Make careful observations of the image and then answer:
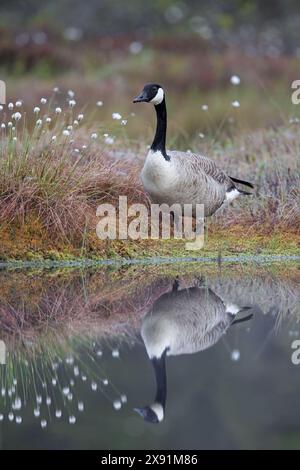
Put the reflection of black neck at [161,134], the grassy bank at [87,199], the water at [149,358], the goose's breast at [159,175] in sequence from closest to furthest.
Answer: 1. the water at [149,358]
2. the goose's breast at [159,175]
3. the reflection of black neck at [161,134]
4. the grassy bank at [87,199]

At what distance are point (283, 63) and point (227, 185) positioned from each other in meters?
13.5

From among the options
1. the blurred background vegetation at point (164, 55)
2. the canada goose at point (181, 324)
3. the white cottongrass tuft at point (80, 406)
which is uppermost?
the blurred background vegetation at point (164, 55)

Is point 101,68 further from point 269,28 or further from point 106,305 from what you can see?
point 106,305

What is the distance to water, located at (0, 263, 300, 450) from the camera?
477 centimetres

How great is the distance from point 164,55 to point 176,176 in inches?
582

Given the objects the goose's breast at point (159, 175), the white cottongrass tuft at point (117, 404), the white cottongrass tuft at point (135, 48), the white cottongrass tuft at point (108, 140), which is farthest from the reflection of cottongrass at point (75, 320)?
the white cottongrass tuft at point (135, 48)

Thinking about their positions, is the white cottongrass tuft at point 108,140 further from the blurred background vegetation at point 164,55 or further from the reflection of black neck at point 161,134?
the blurred background vegetation at point 164,55

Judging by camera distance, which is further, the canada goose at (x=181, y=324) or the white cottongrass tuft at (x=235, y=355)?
the canada goose at (x=181, y=324)

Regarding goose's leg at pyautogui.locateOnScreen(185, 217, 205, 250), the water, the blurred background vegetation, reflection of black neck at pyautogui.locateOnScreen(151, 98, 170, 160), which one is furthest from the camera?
the blurred background vegetation

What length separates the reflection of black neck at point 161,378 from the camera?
5273 mm

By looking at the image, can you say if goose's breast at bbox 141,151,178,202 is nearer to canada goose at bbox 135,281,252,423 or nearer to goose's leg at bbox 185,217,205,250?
goose's leg at bbox 185,217,205,250

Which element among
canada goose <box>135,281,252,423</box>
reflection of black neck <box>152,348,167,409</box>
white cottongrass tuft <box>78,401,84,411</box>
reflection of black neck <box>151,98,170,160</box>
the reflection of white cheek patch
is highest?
the reflection of white cheek patch

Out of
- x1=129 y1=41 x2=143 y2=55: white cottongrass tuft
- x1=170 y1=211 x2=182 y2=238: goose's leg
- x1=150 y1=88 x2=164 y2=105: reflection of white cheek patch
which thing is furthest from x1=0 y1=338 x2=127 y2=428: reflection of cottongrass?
x1=129 y1=41 x2=143 y2=55: white cottongrass tuft

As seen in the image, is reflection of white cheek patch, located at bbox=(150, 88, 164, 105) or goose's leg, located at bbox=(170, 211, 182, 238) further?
goose's leg, located at bbox=(170, 211, 182, 238)
